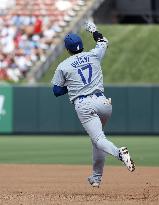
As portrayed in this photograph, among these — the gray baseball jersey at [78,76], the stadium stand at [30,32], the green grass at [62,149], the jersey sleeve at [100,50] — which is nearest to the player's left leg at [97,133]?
the gray baseball jersey at [78,76]

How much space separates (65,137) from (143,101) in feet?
7.50

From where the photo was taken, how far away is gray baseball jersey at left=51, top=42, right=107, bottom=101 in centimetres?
883

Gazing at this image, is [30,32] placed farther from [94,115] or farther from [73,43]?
[94,115]

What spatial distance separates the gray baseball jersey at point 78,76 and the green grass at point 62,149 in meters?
4.68

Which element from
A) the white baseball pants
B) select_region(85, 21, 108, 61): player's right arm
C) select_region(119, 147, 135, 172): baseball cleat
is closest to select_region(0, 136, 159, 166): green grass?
select_region(85, 21, 108, 61): player's right arm

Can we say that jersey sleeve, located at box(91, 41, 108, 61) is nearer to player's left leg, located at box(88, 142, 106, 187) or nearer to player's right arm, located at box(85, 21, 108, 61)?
player's right arm, located at box(85, 21, 108, 61)

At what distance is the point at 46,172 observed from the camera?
1162 centimetres

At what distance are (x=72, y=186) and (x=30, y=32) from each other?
15.1 metres

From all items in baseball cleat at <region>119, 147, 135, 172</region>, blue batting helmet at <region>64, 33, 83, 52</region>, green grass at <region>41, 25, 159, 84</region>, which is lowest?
green grass at <region>41, 25, 159, 84</region>

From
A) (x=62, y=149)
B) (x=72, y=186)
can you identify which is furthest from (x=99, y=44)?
(x=62, y=149)

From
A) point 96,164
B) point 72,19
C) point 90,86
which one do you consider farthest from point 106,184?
point 72,19

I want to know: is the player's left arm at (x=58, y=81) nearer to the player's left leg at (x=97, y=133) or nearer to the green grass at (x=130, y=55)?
the player's left leg at (x=97, y=133)

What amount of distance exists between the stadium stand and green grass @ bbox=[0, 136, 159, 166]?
144 inches

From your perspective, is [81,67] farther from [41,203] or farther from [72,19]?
[72,19]
